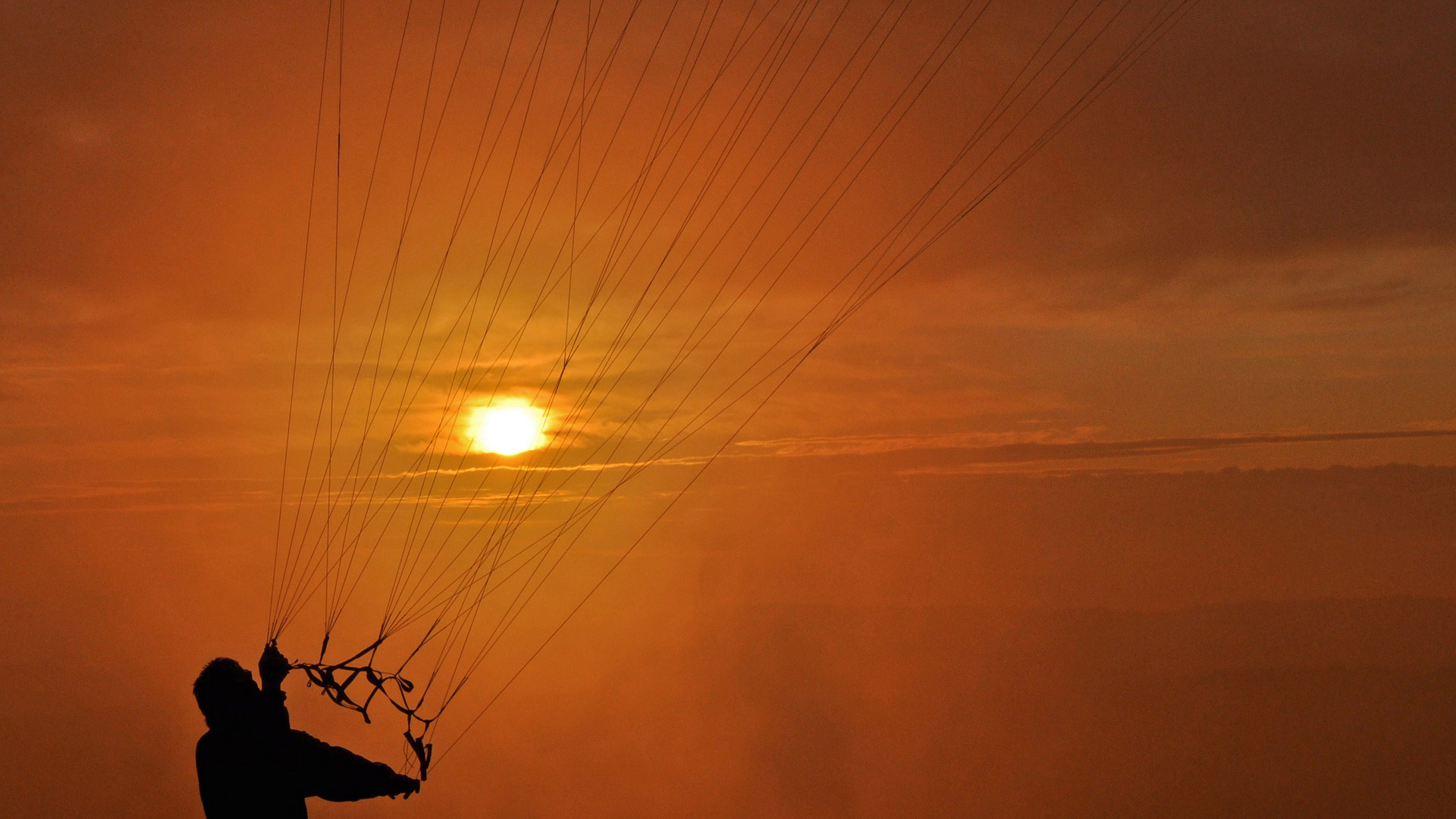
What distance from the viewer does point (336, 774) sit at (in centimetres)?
942

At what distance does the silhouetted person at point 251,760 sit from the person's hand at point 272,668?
66 cm

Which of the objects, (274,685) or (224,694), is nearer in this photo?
(224,694)

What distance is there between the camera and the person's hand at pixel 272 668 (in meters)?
10.1

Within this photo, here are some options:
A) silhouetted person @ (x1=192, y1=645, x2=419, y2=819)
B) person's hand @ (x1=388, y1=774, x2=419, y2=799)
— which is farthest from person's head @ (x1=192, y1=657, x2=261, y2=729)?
person's hand @ (x1=388, y1=774, x2=419, y2=799)

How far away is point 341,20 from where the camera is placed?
1445cm

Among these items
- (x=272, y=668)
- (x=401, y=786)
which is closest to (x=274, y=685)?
(x=272, y=668)

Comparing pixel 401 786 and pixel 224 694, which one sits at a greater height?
pixel 224 694

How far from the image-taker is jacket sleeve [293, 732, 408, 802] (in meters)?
9.31

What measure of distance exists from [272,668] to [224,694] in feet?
4.76

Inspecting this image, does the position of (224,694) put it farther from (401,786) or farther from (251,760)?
(401,786)

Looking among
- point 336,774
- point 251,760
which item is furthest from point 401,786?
point 251,760

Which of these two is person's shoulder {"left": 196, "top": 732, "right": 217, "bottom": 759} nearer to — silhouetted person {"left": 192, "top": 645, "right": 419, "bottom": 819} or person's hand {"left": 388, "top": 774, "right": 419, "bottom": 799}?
silhouetted person {"left": 192, "top": 645, "right": 419, "bottom": 819}

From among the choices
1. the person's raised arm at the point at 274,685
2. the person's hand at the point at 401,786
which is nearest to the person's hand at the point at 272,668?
the person's raised arm at the point at 274,685

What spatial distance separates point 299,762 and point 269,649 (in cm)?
156
